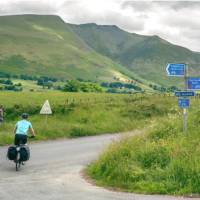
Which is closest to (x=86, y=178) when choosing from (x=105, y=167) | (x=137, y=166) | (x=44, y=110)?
(x=105, y=167)

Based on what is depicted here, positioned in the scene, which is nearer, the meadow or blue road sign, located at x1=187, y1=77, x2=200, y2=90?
blue road sign, located at x1=187, y1=77, x2=200, y2=90

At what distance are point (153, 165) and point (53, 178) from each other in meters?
3.64

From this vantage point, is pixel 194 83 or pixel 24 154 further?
pixel 24 154

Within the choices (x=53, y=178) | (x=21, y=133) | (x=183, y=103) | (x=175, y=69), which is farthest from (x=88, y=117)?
(x=53, y=178)

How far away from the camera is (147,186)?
1461 centimetres

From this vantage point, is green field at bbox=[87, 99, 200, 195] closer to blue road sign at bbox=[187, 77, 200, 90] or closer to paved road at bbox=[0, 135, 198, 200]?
paved road at bbox=[0, 135, 198, 200]

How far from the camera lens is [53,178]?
17.5m

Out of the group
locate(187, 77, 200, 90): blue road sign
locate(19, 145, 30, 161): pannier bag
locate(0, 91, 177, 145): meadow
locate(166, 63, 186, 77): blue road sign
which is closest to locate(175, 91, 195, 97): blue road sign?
locate(187, 77, 200, 90): blue road sign

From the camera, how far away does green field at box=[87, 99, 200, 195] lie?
14.3 m

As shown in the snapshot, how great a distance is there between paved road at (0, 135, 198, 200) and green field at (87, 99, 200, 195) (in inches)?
27.2

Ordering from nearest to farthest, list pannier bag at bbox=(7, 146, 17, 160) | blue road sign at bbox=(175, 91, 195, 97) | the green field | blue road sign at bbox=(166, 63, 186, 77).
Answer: the green field, blue road sign at bbox=(166, 63, 186, 77), blue road sign at bbox=(175, 91, 195, 97), pannier bag at bbox=(7, 146, 17, 160)

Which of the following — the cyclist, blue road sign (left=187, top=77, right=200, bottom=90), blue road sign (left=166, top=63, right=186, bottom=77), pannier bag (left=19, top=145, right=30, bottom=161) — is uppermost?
blue road sign (left=166, top=63, right=186, bottom=77)

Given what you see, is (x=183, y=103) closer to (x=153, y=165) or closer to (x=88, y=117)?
(x=153, y=165)

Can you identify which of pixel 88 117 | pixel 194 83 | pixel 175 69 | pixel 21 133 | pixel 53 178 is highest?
pixel 175 69
